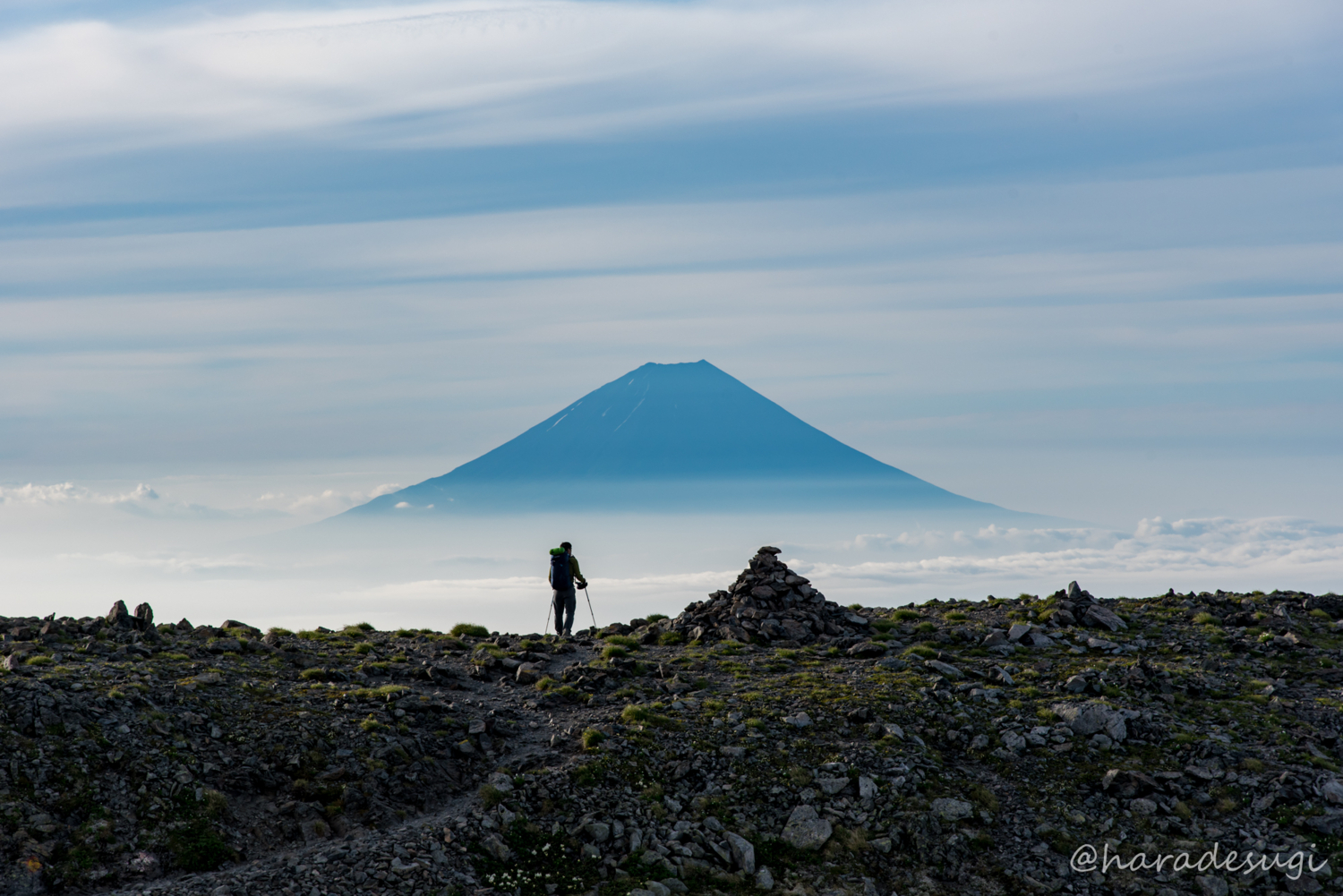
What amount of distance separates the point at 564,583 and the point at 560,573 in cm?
44

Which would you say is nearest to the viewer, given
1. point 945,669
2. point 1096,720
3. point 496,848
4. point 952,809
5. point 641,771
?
point 496,848

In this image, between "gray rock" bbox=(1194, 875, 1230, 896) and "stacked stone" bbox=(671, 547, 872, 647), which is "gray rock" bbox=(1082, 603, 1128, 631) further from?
"gray rock" bbox=(1194, 875, 1230, 896)

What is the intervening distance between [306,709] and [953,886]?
1696 centimetres

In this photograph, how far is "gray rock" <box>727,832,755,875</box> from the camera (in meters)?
22.2

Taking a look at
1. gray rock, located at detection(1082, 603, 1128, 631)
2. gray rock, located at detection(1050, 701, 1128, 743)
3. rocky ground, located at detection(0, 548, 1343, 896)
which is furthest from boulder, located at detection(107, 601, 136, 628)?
gray rock, located at detection(1082, 603, 1128, 631)

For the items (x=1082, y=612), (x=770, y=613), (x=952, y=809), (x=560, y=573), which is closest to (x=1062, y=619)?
(x=1082, y=612)

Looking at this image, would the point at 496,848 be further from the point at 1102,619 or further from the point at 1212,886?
the point at 1102,619

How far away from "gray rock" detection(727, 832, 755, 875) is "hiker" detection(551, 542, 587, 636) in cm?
1921

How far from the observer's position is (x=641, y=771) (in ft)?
81.4

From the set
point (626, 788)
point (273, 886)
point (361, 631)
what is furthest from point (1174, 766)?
point (361, 631)

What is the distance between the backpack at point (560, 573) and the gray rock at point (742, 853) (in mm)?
19673

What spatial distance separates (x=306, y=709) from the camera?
2689 centimetres

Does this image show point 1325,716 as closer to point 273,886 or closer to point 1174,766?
point 1174,766

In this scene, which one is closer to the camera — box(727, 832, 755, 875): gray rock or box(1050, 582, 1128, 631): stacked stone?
box(727, 832, 755, 875): gray rock
